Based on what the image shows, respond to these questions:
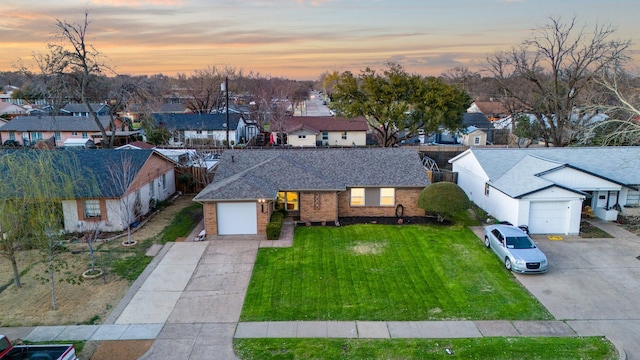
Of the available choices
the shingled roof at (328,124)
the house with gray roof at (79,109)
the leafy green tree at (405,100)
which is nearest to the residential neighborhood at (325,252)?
the leafy green tree at (405,100)

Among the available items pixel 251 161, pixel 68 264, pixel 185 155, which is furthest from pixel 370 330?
pixel 185 155

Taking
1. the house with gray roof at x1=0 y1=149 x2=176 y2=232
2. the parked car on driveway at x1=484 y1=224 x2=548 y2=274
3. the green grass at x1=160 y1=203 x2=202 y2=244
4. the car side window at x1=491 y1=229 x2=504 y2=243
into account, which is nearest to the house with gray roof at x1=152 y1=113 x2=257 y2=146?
the green grass at x1=160 y1=203 x2=202 y2=244

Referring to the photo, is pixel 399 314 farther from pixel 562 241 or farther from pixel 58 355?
pixel 562 241

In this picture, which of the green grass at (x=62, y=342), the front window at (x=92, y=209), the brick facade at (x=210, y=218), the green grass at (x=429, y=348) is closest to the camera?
the green grass at (x=429, y=348)

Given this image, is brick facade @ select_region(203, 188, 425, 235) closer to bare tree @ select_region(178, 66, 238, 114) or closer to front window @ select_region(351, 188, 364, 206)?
front window @ select_region(351, 188, 364, 206)

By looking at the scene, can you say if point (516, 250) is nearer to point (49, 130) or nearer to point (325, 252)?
point (325, 252)

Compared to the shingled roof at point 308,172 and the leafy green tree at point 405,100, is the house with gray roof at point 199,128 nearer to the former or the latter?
the leafy green tree at point 405,100

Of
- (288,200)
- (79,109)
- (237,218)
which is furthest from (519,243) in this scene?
(79,109)

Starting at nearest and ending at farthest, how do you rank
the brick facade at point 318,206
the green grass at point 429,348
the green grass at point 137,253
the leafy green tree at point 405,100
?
the green grass at point 429,348, the green grass at point 137,253, the brick facade at point 318,206, the leafy green tree at point 405,100
